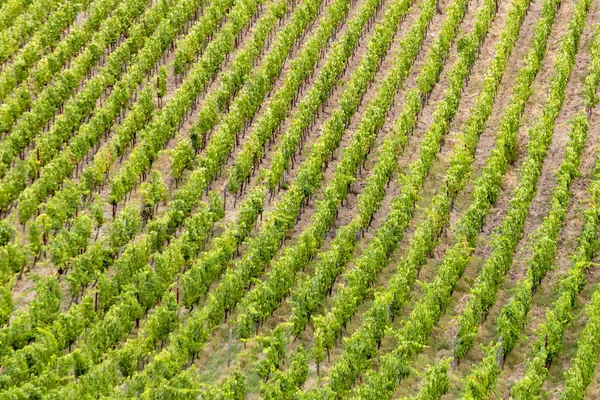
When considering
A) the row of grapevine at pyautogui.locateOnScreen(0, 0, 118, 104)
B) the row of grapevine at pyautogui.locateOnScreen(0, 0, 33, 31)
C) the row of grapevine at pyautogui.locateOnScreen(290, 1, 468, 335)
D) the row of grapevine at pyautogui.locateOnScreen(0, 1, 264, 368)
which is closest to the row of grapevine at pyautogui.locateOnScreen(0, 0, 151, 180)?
the row of grapevine at pyautogui.locateOnScreen(0, 0, 118, 104)

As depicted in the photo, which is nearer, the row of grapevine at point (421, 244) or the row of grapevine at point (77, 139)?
the row of grapevine at point (421, 244)

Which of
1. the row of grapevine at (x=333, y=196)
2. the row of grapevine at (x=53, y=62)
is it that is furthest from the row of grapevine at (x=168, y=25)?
the row of grapevine at (x=333, y=196)

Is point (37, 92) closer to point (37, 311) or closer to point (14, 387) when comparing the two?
point (37, 311)

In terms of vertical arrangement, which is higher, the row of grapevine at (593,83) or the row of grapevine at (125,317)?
the row of grapevine at (593,83)

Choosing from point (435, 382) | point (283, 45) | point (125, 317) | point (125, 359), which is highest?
point (283, 45)

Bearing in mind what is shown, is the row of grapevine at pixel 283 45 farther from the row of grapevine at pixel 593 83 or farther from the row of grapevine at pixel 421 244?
the row of grapevine at pixel 593 83

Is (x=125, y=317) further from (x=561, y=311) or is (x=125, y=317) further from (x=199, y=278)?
(x=561, y=311)

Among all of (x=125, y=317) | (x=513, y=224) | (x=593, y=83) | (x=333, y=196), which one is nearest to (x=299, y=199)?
(x=333, y=196)

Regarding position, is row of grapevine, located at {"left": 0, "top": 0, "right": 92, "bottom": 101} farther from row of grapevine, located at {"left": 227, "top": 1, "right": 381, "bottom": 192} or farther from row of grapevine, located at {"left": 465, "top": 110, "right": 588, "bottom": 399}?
row of grapevine, located at {"left": 465, "top": 110, "right": 588, "bottom": 399}
